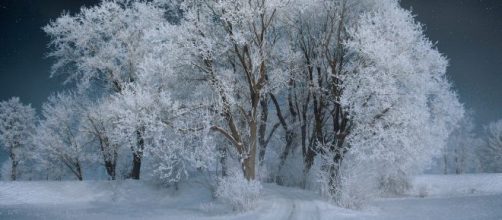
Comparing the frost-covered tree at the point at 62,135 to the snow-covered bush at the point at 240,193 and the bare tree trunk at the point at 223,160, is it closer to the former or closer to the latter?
the bare tree trunk at the point at 223,160

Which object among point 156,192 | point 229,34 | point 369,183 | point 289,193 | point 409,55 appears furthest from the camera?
point 156,192

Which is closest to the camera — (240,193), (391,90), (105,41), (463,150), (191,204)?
(240,193)

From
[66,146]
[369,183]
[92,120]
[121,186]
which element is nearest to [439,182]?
[369,183]

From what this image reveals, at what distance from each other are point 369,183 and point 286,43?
33.0 ft

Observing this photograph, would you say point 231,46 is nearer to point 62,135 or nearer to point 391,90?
point 391,90

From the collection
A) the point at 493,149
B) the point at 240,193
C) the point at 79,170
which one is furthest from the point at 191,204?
the point at 493,149

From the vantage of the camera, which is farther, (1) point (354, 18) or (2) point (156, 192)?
(2) point (156, 192)

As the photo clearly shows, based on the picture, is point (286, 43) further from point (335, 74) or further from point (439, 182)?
point (439, 182)

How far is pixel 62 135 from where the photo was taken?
105 ft

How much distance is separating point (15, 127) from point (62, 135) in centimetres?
931

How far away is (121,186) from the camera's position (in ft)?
79.1

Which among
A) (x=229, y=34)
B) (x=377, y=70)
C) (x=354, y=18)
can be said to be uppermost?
(x=354, y=18)

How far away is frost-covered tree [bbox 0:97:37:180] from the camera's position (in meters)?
37.4

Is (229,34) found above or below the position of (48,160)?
above
